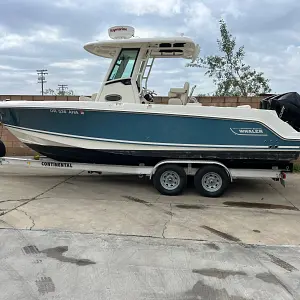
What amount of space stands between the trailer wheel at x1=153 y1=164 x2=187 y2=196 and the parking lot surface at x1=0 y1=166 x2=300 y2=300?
0.61 feet

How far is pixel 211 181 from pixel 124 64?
2.94 m

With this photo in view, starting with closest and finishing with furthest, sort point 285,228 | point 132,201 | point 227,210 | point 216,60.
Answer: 1. point 285,228
2. point 227,210
3. point 132,201
4. point 216,60

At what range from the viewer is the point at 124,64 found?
7.62 metres

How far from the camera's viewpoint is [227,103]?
1034cm

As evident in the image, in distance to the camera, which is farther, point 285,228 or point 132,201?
point 132,201

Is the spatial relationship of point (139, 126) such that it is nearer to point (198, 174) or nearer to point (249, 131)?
point (198, 174)

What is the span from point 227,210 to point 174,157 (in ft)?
4.81

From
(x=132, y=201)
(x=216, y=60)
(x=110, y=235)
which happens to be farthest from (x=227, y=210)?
(x=216, y=60)

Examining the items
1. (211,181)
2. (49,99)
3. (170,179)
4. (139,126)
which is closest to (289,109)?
(211,181)

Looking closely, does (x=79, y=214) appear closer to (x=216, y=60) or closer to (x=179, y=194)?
(x=179, y=194)

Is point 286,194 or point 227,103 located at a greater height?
point 227,103

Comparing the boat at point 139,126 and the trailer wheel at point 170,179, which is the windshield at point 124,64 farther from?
the trailer wheel at point 170,179

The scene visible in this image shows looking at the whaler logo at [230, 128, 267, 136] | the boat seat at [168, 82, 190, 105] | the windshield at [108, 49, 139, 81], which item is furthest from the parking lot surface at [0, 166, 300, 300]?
the windshield at [108, 49, 139, 81]

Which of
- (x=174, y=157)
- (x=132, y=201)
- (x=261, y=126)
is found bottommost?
(x=132, y=201)
